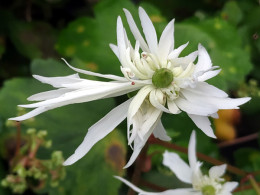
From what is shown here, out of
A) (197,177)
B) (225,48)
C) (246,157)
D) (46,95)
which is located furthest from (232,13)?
(46,95)

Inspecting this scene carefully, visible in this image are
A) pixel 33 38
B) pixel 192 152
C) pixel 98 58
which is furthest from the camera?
pixel 33 38

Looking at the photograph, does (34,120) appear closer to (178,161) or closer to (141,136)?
(178,161)

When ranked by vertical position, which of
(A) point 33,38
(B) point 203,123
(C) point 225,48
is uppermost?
(A) point 33,38

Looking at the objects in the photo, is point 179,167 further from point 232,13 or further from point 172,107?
point 232,13

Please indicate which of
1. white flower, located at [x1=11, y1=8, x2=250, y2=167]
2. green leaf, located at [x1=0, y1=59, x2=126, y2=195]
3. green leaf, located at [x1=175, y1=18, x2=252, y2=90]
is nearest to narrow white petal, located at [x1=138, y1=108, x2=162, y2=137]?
white flower, located at [x1=11, y1=8, x2=250, y2=167]

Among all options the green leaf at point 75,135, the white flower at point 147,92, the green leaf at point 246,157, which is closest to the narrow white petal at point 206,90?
the white flower at point 147,92

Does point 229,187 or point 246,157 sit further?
point 246,157

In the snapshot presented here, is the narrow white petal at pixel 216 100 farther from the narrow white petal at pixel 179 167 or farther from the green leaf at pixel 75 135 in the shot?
the green leaf at pixel 75 135
